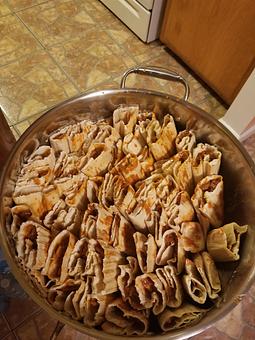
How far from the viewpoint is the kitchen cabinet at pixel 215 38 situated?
1020 mm

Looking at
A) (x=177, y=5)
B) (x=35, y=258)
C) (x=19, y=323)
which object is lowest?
(x=19, y=323)

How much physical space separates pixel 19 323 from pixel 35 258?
390 millimetres

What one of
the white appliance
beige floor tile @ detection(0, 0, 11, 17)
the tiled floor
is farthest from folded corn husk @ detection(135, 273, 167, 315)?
beige floor tile @ detection(0, 0, 11, 17)

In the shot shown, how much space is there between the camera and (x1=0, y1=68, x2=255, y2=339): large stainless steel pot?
1.77 feet

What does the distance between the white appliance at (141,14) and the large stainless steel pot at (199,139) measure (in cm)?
67

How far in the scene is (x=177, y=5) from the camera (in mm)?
1200

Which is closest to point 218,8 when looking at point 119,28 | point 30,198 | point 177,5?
point 177,5

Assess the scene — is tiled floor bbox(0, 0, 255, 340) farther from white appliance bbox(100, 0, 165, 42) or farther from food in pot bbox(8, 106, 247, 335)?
food in pot bbox(8, 106, 247, 335)

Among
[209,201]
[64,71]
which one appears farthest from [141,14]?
[209,201]

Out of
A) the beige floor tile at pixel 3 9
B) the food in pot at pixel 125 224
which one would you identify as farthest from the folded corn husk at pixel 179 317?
the beige floor tile at pixel 3 9

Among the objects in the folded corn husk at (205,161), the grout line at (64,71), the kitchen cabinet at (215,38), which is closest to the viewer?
the folded corn husk at (205,161)

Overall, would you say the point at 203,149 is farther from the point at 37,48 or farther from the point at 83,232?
the point at 37,48

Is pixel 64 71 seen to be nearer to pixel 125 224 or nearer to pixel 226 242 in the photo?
pixel 125 224

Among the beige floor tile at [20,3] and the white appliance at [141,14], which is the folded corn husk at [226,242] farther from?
the beige floor tile at [20,3]
